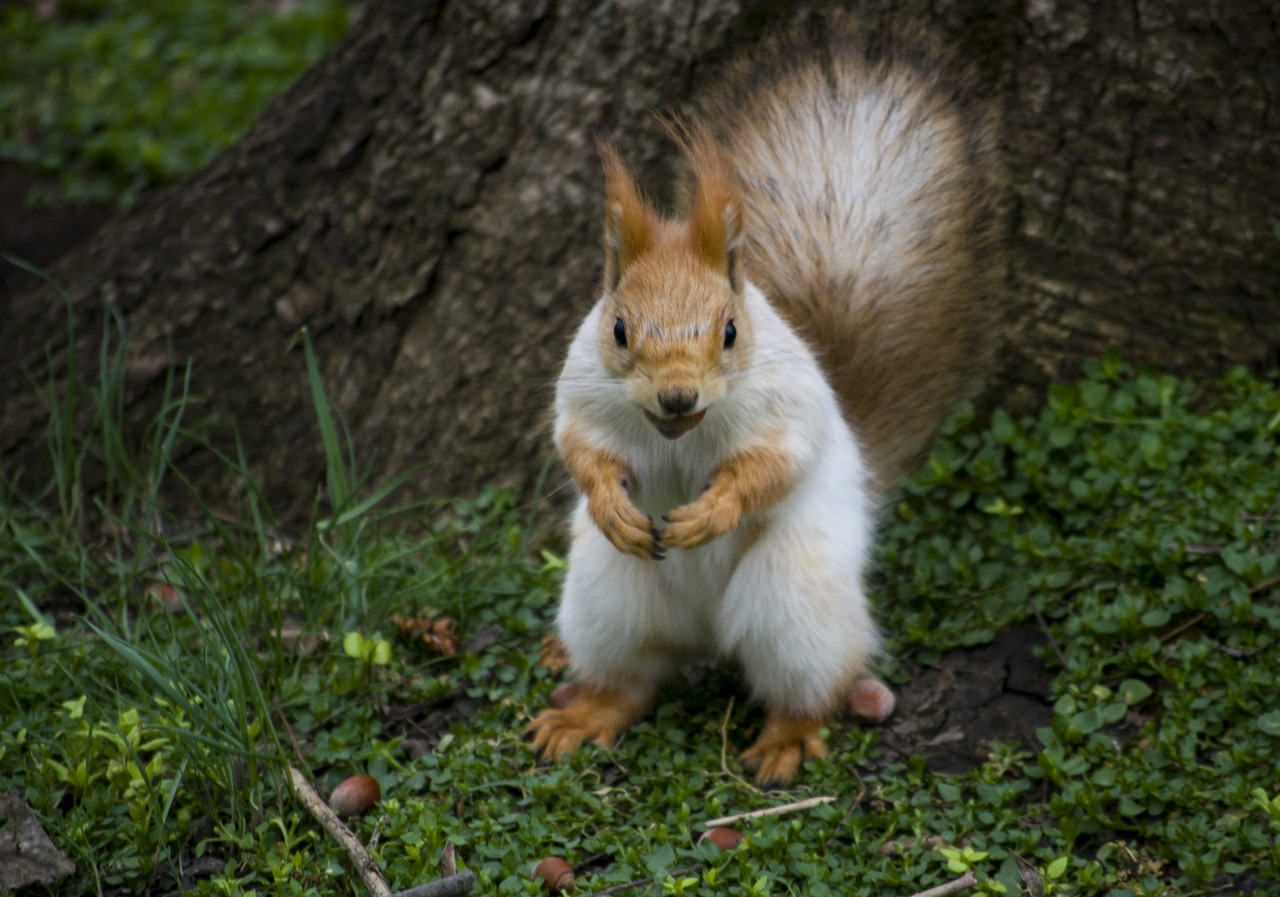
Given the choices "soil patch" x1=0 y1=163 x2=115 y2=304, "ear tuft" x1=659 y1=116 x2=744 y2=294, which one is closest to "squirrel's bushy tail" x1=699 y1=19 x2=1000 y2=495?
"ear tuft" x1=659 y1=116 x2=744 y2=294

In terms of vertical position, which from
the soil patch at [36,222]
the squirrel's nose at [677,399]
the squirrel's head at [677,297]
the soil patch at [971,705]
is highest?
the squirrel's head at [677,297]

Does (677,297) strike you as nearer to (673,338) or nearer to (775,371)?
(673,338)

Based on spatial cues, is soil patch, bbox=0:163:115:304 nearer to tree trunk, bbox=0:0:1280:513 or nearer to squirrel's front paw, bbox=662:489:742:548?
tree trunk, bbox=0:0:1280:513

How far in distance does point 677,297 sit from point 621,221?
0.18 m

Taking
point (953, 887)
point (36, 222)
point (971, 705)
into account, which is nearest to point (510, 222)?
point (971, 705)

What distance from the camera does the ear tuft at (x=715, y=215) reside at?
1975 mm

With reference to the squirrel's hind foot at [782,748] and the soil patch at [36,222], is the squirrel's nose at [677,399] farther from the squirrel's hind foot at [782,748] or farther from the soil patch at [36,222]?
the soil patch at [36,222]

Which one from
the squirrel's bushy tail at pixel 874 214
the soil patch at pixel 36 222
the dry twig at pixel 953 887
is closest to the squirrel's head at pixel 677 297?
the squirrel's bushy tail at pixel 874 214

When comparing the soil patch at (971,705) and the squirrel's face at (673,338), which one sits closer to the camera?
the squirrel's face at (673,338)

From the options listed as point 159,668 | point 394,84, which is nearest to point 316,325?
point 394,84

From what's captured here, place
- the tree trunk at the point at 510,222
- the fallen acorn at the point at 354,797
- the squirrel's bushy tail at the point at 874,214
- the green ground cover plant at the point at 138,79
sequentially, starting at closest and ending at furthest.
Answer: the fallen acorn at the point at 354,797
the squirrel's bushy tail at the point at 874,214
the tree trunk at the point at 510,222
the green ground cover plant at the point at 138,79

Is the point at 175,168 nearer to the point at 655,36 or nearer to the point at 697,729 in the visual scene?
the point at 655,36

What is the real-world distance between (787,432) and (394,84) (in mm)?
1455

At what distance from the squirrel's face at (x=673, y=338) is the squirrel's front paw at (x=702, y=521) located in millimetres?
146
